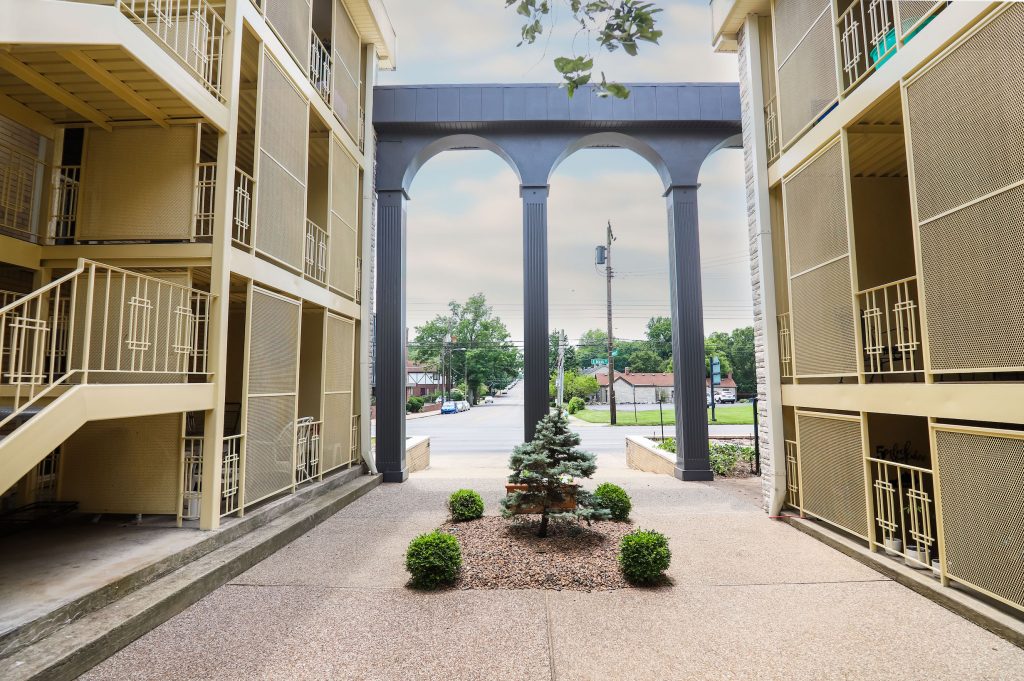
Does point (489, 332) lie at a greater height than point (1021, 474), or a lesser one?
greater

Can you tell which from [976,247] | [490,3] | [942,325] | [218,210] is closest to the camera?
[490,3]

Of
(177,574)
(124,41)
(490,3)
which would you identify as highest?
(124,41)

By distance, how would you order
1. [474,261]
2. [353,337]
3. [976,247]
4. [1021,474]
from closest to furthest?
[1021,474] → [976,247] → [353,337] → [474,261]

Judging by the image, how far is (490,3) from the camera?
3145 millimetres

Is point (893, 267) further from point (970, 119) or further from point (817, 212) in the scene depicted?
point (970, 119)

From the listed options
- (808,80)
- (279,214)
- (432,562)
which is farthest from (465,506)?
(808,80)

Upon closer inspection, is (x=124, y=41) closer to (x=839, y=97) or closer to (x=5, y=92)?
(x=5, y=92)

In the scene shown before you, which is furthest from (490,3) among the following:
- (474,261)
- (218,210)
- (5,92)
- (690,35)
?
(474,261)

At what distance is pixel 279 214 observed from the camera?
21.0 ft

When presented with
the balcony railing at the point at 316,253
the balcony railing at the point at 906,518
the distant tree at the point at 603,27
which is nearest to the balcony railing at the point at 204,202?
the balcony railing at the point at 316,253

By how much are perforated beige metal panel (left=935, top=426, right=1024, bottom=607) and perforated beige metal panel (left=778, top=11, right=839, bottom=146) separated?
3840 mm

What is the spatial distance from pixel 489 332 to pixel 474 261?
827 cm

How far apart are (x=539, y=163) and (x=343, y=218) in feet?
12.5

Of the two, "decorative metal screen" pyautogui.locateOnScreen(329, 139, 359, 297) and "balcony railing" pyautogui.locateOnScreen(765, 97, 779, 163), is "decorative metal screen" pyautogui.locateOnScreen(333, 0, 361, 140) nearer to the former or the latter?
"decorative metal screen" pyautogui.locateOnScreen(329, 139, 359, 297)
